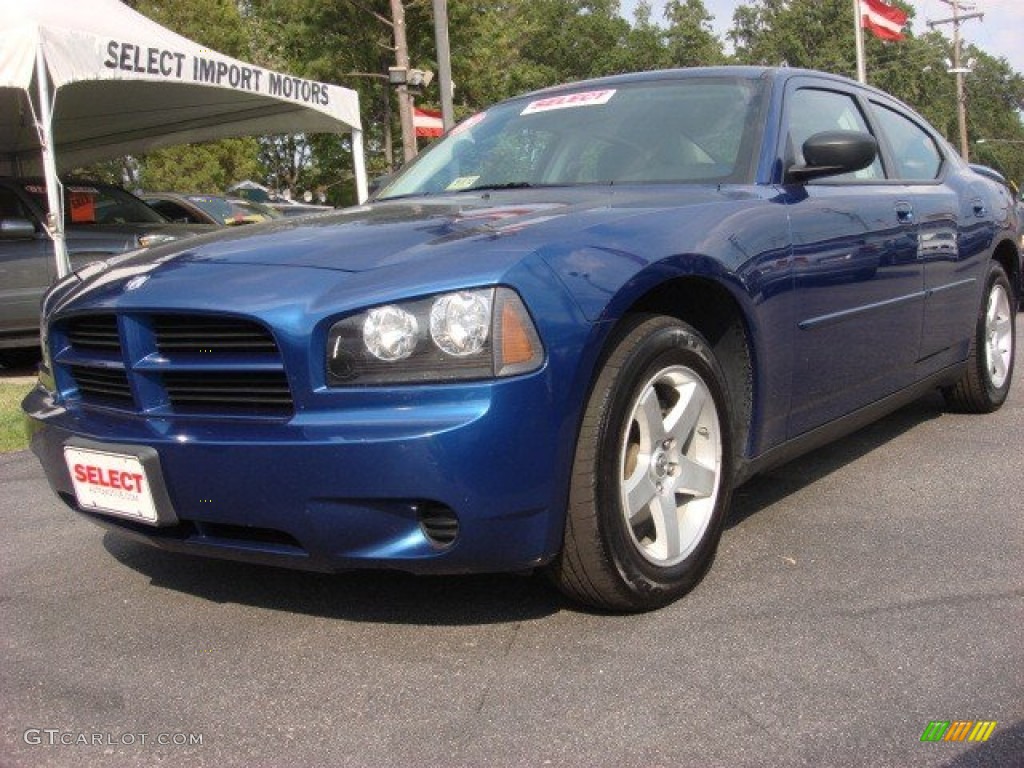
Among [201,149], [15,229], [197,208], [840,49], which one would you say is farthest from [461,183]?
[840,49]

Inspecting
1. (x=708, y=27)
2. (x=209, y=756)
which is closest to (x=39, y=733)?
(x=209, y=756)

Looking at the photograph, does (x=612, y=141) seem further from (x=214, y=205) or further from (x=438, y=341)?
(x=214, y=205)

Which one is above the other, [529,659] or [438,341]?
[438,341]

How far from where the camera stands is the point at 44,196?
9172 millimetres

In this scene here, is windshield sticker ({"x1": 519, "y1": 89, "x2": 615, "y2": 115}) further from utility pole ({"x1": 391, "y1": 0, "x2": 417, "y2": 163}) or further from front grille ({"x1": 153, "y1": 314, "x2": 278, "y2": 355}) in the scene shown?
utility pole ({"x1": 391, "y1": 0, "x2": 417, "y2": 163})

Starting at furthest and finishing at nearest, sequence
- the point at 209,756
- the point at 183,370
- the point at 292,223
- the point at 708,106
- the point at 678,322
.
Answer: the point at 708,106 < the point at 292,223 < the point at 678,322 < the point at 183,370 < the point at 209,756

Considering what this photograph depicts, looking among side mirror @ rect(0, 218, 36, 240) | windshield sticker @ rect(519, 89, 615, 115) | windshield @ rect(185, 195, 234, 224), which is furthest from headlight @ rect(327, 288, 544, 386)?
windshield @ rect(185, 195, 234, 224)

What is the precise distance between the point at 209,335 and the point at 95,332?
0.51m

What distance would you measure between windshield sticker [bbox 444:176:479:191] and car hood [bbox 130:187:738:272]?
381 millimetres

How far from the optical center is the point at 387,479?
2.39 m

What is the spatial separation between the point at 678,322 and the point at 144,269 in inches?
58.6

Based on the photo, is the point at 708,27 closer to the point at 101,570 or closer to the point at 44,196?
the point at 44,196

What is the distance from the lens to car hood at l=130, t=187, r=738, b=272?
266 centimetres

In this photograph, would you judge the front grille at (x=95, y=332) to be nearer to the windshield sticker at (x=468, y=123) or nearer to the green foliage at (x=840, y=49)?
the windshield sticker at (x=468, y=123)
